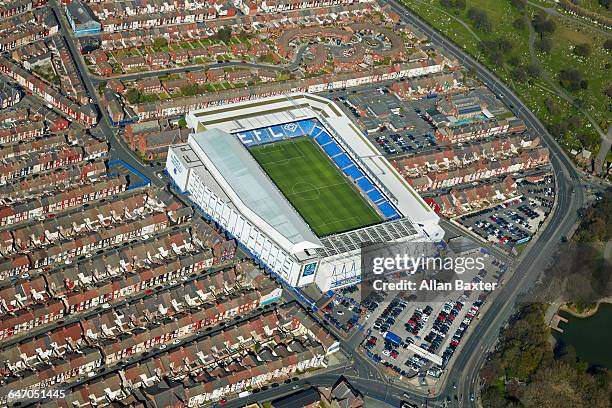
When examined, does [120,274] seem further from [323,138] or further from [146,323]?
[323,138]

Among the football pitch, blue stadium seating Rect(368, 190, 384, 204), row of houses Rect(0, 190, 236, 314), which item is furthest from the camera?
blue stadium seating Rect(368, 190, 384, 204)

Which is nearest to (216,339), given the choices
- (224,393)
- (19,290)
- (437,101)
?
(224,393)

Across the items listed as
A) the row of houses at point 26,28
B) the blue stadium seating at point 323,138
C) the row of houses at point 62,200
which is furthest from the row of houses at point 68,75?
the blue stadium seating at point 323,138

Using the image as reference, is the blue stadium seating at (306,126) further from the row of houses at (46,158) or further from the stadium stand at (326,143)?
the row of houses at (46,158)

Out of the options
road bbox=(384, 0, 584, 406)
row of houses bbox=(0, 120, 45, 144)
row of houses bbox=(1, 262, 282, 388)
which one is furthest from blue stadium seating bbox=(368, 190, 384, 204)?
row of houses bbox=(0, 120, 45, 144)

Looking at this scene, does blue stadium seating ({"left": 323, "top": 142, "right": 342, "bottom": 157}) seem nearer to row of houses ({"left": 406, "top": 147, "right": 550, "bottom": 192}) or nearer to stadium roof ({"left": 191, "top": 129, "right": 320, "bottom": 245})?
row of houses ({"left": 406, "top": 147, "right": 550, "bottom": 192})

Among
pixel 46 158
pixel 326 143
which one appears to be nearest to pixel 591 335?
pixel 326 143
